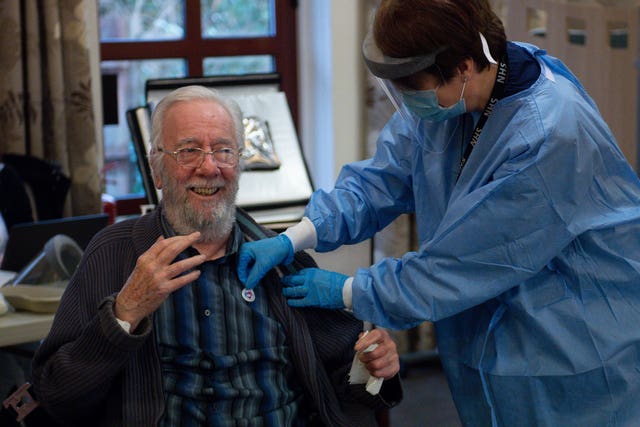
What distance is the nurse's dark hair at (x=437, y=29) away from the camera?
5.41ft

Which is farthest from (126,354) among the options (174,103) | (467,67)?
(467,67)

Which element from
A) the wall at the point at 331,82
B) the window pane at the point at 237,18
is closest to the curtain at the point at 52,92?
the window pane at the point at 237,18

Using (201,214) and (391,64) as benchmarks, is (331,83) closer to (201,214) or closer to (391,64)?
(201,214)

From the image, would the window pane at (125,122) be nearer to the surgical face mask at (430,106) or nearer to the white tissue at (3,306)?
the white tissue at (3,306)

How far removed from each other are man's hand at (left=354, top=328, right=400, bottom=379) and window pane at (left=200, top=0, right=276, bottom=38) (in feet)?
7.50

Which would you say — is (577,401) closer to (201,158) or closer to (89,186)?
(201,158)

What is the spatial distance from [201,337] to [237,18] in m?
2.29

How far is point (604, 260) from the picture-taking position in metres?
1.75

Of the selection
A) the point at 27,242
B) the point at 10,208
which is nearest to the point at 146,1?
the point at 10,208

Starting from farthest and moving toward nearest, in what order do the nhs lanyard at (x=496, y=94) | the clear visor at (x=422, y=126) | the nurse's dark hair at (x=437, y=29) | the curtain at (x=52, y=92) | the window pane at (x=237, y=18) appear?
the window pane at (x=237, y=18) → the curtain at (x=52, y=92) → the clear visor at (x=422, y=126) → the nhs lanyard at (x=496, y=94) → the nurse's dark hair at (x=437, y=29)

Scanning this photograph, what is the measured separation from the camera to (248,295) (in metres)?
1.92

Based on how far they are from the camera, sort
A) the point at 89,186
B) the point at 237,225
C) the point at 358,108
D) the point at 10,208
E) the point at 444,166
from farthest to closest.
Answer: the point at 358,108
the point at 89,186
the point at 10,208
the point at 237,225
the point at 444,166

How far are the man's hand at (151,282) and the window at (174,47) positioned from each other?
196cm

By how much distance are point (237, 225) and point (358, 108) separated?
72.6 inches
